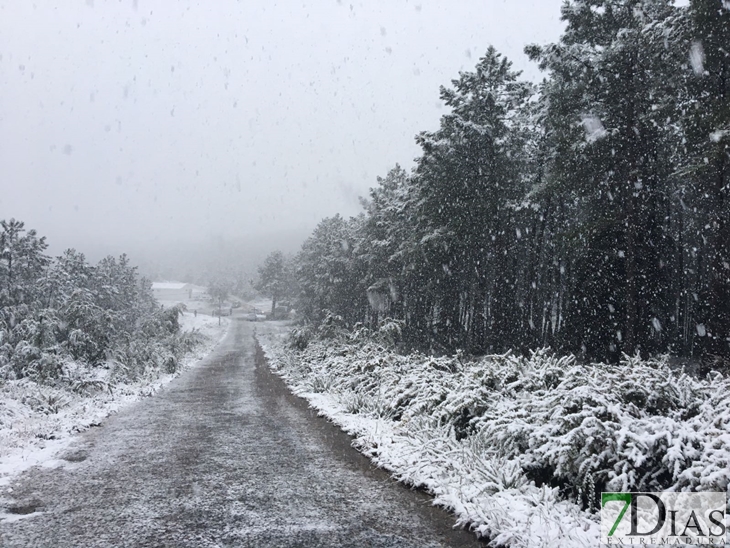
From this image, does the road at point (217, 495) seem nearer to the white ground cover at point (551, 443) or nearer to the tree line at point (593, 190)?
the white ground cover at point (551, 443)

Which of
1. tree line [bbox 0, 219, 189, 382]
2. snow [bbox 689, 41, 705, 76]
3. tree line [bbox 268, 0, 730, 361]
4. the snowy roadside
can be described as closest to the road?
the snowy roadside

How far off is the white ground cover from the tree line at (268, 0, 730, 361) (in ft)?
31.4

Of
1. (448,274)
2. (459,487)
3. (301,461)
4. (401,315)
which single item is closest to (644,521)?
(459,487)

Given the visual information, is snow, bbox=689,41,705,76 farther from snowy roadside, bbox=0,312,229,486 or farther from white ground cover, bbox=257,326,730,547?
snowy roadside, bbox=0,312,229,486

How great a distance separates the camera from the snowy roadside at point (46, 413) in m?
6.84

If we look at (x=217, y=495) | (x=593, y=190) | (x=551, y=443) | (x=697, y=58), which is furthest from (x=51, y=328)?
(x=697, y=58)

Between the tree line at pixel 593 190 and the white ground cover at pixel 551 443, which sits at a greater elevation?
the tree line at pixel 593 190

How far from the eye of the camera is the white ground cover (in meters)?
4.12

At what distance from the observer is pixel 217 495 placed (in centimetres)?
511

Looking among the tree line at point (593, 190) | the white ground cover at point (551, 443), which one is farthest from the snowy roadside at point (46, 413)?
the tree line at point (593, 190)

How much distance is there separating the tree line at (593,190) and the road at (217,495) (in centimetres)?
1200

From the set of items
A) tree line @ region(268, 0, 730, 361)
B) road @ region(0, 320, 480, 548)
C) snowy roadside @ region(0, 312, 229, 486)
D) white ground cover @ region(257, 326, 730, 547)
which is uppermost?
tree line @ region(268, 0, 730, 361)

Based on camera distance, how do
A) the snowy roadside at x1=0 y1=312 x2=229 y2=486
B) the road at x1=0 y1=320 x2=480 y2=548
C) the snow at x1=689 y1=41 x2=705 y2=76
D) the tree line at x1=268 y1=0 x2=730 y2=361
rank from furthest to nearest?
the tree line at x1=268 y1=0 x2=730 y2=361 < the snow at x1=689 y1=41 x2=705 y2=76 < the snowy roadside at x1=0 y1=312 x2=229 y2=486 < the road at x1=0 y1=320 x2=480 y2=548

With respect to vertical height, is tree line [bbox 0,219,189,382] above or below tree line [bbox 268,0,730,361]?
below
